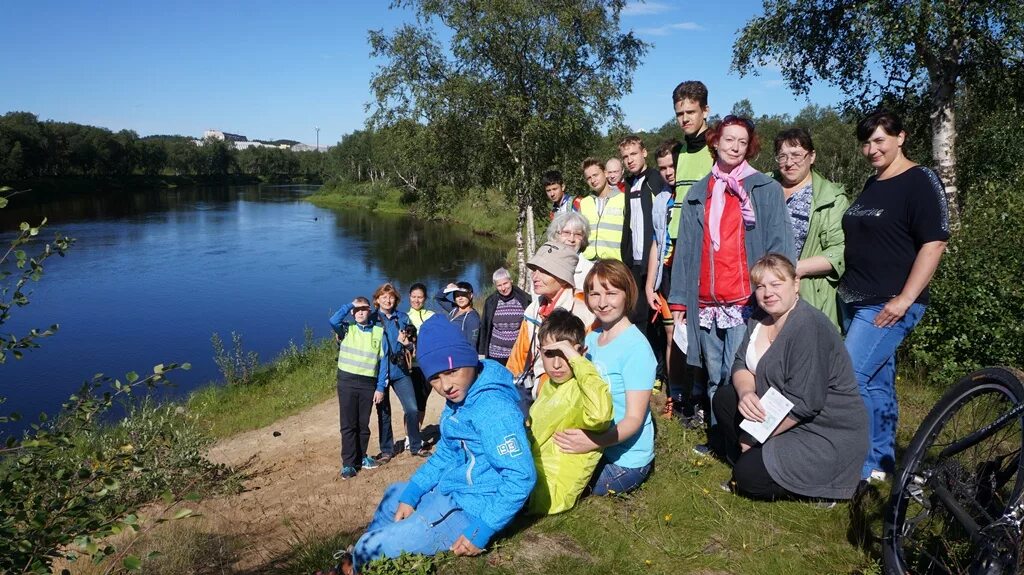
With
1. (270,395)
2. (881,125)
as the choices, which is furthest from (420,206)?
(881,125)

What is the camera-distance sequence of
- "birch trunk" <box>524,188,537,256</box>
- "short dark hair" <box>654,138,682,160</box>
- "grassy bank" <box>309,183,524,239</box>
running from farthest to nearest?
"grassy bank" <box>309,183,524,239</box> < "birch trunk" <box>524,188,537,256</box> < "short dark hair" <box>654,138,682,160</box>

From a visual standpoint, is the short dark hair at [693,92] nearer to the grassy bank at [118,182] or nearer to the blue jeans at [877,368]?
the blue jeans at [877,368]

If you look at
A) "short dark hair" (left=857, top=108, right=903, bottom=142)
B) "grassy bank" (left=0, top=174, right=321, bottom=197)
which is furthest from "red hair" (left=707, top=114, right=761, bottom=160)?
"grassy bank" (left=0, top=174, right=321, bottom=197)

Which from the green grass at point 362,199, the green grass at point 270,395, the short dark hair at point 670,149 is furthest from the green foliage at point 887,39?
the green grass at point 362,199

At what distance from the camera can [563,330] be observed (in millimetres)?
3238

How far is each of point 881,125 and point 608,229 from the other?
222 centimetres

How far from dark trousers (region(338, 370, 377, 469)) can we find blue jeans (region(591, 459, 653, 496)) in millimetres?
3048

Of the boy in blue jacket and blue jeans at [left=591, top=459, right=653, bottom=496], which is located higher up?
the boy in blue jacket

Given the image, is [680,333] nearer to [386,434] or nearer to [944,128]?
[386,434]

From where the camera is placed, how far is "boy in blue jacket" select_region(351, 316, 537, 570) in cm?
287

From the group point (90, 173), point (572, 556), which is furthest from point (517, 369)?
point (90, 173)

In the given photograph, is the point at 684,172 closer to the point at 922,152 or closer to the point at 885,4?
the point at 885,4

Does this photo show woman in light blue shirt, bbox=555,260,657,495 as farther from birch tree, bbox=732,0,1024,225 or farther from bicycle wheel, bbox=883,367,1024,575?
birch tree, bbox=732,0,1024,225

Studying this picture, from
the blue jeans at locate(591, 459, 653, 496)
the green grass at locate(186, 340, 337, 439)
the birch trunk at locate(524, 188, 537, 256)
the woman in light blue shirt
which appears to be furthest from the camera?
the birch trunk at locate(524, 188, 537, 256)
